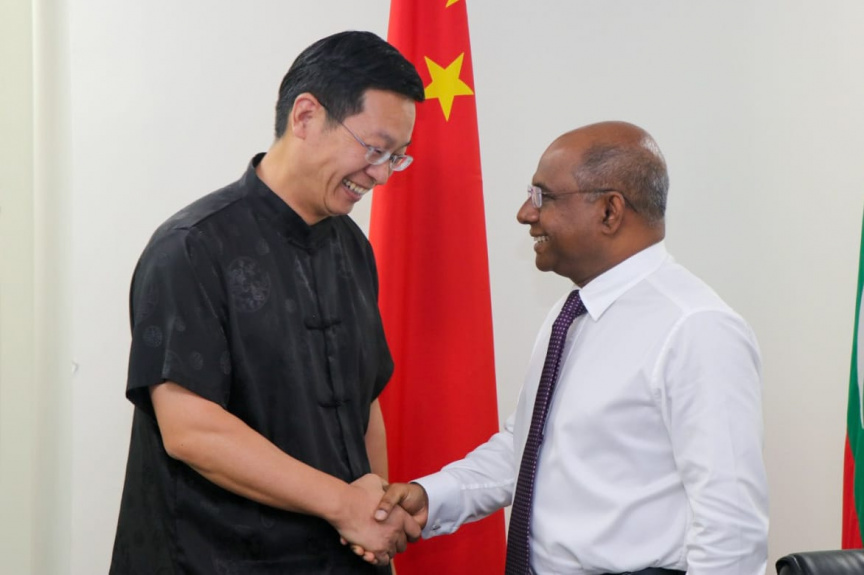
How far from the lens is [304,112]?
6.48 ft

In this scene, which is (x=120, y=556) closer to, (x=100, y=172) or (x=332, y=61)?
(x=332, y=61)

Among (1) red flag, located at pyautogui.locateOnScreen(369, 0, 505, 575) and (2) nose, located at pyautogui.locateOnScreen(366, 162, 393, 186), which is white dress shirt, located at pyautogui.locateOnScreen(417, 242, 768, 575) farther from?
(1) red flag, located at pyautogui.locateOnScreen(369, 0, 505, 575)

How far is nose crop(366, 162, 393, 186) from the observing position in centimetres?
203

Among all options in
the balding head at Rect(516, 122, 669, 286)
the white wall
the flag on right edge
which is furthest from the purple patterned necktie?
the white wall

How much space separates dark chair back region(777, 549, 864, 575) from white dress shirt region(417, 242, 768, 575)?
0.36 ft

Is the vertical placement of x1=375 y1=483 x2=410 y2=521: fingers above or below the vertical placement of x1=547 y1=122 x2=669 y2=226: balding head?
below

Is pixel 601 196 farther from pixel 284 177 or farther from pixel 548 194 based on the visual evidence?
pixel 284 177

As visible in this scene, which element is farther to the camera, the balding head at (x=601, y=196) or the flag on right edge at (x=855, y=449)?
the flag on right edge at (x=855, y=449)

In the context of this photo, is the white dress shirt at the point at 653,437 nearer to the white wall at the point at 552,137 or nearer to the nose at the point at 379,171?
the nose at the point at 379,171

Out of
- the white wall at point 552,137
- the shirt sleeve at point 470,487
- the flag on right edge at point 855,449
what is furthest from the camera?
the white wall at point 552,137

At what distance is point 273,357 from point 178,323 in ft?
0.70

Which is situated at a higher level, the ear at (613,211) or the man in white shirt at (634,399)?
the ear at (613,211)

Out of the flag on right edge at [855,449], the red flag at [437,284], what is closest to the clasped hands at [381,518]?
the red flag at [437,284]

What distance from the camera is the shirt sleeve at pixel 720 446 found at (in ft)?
5.41
